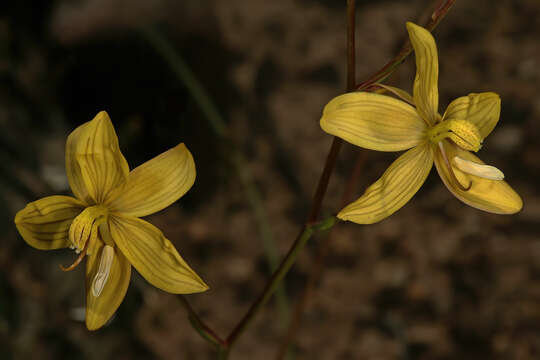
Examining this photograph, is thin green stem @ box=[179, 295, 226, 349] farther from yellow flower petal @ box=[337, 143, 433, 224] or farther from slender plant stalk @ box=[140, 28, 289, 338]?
slender plant stalk @ box=[140, 28, 289, 338]

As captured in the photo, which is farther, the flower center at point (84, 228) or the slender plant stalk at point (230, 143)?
the slender plant stalk at point (230, 143)

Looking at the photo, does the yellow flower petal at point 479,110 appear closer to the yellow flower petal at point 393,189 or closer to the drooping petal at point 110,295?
the yellow flower petal at point 393,189

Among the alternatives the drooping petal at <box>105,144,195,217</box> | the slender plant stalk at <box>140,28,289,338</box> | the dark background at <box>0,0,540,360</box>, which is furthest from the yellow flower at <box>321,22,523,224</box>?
the dark background at <box>0,0,540,360</box>

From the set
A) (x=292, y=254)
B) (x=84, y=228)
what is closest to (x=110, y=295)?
(x=84, y=228)

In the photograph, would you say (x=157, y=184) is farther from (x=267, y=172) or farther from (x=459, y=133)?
(x=267, y=172)

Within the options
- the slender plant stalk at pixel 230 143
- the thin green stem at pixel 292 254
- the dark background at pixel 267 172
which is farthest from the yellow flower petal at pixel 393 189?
the dark background at pixel 267 172

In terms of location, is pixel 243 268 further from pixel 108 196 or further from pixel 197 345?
pixel 108 196
